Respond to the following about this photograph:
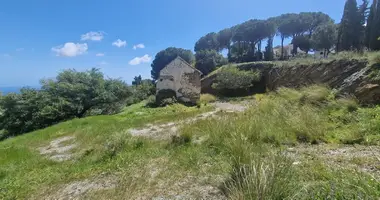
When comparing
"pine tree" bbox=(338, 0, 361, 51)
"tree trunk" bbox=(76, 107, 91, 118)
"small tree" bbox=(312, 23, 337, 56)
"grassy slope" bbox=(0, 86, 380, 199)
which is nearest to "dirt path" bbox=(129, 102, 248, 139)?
"grassy slope" bbox=(0, 86, 380, 199)

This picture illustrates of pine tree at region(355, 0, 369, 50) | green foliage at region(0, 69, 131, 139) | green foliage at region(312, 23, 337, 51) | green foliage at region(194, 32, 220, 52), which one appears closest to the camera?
green foliage at region(0, 69, 131, 139)

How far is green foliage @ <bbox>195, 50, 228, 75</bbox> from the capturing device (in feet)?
104

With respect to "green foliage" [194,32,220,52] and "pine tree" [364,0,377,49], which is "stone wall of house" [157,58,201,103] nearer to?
"pine tree" [364,0,377,49]

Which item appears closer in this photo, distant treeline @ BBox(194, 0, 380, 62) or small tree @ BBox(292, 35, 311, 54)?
distant treeline @ BBox(194, 0, 380, 62)

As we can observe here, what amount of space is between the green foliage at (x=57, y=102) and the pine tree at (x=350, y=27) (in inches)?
1043

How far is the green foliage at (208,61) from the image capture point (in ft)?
104

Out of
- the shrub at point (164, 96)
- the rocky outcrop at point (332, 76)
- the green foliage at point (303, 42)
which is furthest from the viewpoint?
the green foliage at point (303, 42)

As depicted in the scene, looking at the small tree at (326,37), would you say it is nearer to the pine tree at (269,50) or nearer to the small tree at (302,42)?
the small tree at (302,42)

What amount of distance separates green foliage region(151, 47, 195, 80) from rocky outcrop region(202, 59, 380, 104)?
24904mm

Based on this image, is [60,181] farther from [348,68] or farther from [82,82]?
[82,82]

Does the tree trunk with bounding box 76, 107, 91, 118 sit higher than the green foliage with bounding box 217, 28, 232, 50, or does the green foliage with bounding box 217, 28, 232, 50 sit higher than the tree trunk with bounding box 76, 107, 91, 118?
the green foliage with bounding box 217, 28, 232, 50

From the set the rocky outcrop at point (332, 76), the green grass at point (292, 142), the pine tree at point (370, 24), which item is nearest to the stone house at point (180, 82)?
the rocky outcrop at point (332, 76)

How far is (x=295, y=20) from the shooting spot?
Result: 1378 inches

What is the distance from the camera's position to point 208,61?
31766 millimetres
